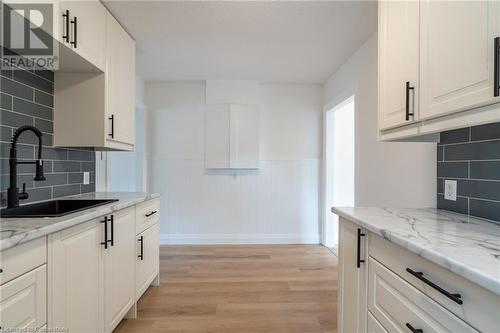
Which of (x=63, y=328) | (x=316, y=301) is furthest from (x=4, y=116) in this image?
(x=316, y=301)

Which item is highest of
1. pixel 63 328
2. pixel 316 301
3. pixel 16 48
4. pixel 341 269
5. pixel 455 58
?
pixel 16 48

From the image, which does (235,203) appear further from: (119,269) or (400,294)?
(400,294)

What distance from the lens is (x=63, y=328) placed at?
1.24 m

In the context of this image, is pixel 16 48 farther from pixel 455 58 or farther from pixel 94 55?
pixel 455 58

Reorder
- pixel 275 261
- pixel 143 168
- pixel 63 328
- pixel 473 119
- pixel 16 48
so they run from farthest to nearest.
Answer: pixel 143 168 < pixel 275 261 < pixel 16 48 < pixel 63 328 < pixel 473 119

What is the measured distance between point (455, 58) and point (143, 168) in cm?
369

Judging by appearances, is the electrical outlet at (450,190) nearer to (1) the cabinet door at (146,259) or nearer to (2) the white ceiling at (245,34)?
(2) the white ceiling at (245,34)

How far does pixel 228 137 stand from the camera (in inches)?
156

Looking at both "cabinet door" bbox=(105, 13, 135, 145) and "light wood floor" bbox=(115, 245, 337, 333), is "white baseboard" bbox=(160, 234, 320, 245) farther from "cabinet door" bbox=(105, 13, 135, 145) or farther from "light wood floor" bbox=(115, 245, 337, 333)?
"cabinet door" bbox=(105, 13, 135, 145)

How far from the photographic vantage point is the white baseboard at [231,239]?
13.3ft

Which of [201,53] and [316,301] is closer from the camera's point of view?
[316,301]

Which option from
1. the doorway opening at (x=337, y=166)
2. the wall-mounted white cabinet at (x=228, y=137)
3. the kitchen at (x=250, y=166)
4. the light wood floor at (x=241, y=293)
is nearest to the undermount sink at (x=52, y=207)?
the kitchen at (x=250, y=166)

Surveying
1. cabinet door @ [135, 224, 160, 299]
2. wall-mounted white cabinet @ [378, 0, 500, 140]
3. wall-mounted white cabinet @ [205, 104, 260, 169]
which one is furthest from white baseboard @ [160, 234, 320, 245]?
wall-mounted white cabinet @ [378, 0, 500, 140]

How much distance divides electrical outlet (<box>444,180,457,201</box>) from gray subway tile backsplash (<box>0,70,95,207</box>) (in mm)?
2504
